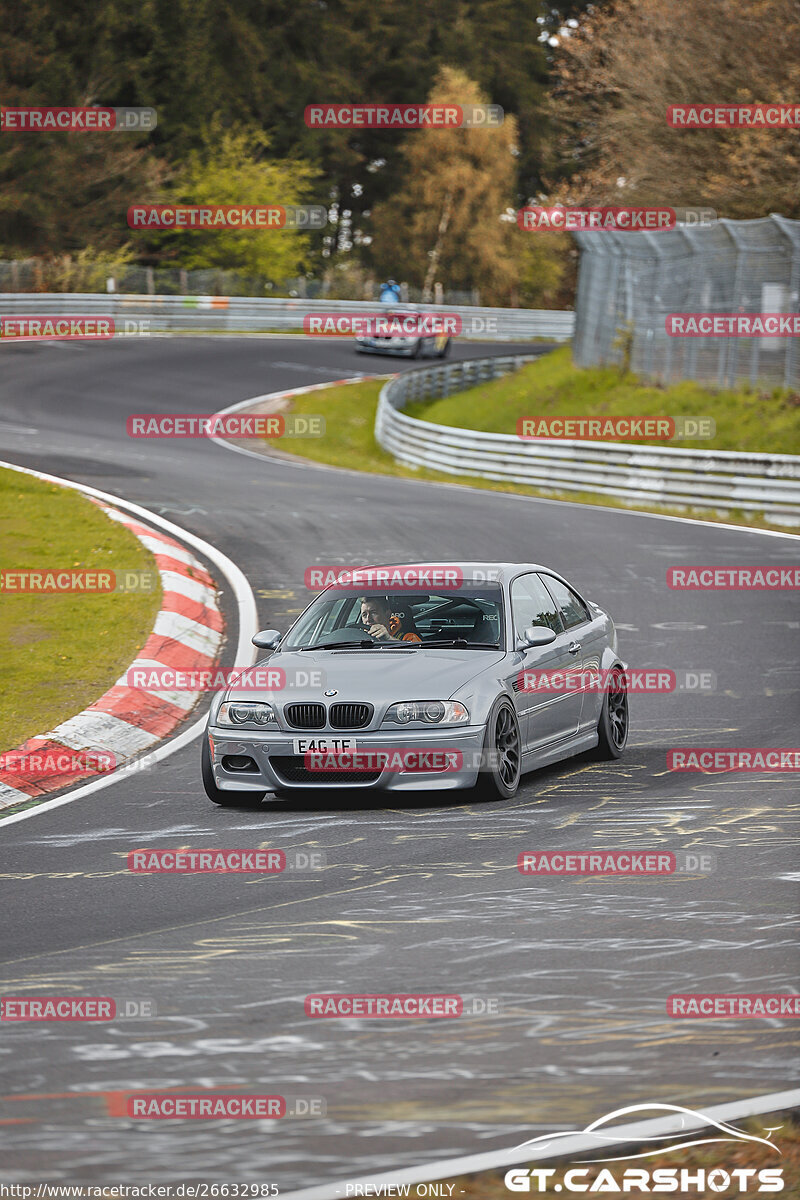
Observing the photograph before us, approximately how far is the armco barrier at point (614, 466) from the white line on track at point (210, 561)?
8.46m

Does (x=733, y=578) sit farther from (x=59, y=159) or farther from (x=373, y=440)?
(x=59, y=159)

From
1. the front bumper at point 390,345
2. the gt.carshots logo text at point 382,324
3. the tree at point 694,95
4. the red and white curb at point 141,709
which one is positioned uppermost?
the tree at point 694,95

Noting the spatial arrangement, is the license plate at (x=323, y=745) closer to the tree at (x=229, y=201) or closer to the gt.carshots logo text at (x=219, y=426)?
the gt.carshots logo text at (x=219, y=426)

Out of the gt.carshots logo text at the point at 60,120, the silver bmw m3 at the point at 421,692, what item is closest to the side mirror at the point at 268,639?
the silver bmw m3 at the point at 421,692

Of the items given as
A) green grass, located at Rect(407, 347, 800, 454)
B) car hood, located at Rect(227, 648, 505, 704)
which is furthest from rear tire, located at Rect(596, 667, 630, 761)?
green grass, located at Rect(407, 347, 800, 454)

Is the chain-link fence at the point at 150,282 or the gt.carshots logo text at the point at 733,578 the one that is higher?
the chain-link fence at the point at 150,282

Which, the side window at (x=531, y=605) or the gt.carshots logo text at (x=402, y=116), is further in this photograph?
the gt.carshots logo text at (x=402, y=116)

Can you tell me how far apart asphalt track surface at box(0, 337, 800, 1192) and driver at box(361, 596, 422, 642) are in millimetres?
1138

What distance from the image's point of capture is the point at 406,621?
10.6 meters

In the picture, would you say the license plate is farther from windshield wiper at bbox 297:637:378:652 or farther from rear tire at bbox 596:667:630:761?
rear tire at bbox 596:667:630:761

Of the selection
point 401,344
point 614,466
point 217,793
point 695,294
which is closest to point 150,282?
point 401,344

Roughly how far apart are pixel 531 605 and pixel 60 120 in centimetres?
5464

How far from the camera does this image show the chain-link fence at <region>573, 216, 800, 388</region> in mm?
28438

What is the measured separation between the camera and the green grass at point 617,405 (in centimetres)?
2902
